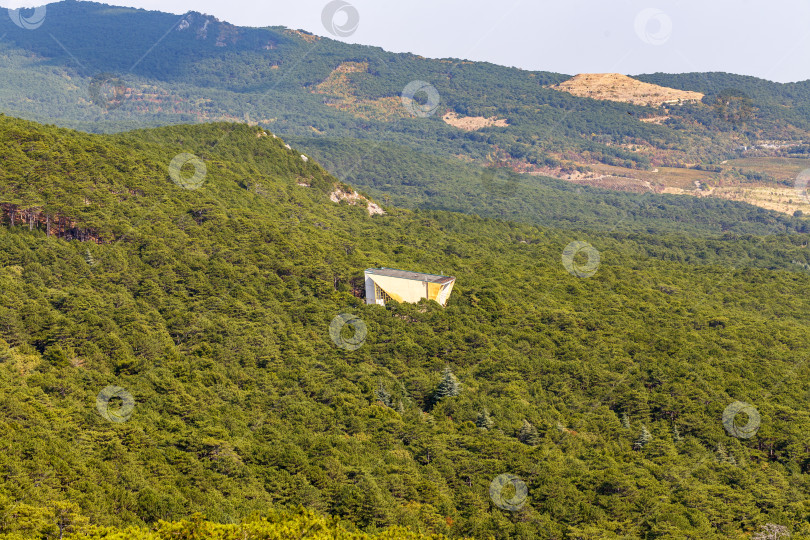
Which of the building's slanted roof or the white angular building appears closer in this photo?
the white angular building

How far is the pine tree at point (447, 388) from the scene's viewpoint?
2645 inches

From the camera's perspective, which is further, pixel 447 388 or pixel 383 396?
pixel 447 388

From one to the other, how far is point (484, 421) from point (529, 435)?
379 centimetres

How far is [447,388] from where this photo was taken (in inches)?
2653

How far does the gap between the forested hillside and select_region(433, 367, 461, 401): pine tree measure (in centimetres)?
33

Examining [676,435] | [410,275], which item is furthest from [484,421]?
A: [410,275]

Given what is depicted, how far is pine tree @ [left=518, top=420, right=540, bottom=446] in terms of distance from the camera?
59.8m

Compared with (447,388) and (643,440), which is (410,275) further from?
(643,440)

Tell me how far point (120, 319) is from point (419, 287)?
31.4 metres

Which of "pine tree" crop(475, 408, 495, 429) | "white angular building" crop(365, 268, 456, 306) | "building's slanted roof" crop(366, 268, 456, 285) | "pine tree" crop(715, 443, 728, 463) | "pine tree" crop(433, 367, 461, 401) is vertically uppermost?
"building's slanted roof" crop(366, 268, 456, 285)

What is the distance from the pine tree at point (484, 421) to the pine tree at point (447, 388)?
4418 millimetres

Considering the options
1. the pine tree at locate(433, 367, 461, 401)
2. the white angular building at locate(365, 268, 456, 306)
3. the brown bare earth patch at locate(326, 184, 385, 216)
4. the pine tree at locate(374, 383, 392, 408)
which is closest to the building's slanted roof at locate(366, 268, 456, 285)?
the white angular building at locate(365, 268, 456, 306)

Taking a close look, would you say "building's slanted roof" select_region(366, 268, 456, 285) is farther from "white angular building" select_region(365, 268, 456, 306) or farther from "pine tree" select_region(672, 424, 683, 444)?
"pine tree" select_region(672, 424, 683, 444)

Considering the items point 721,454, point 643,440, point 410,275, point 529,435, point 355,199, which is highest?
point 355,199
